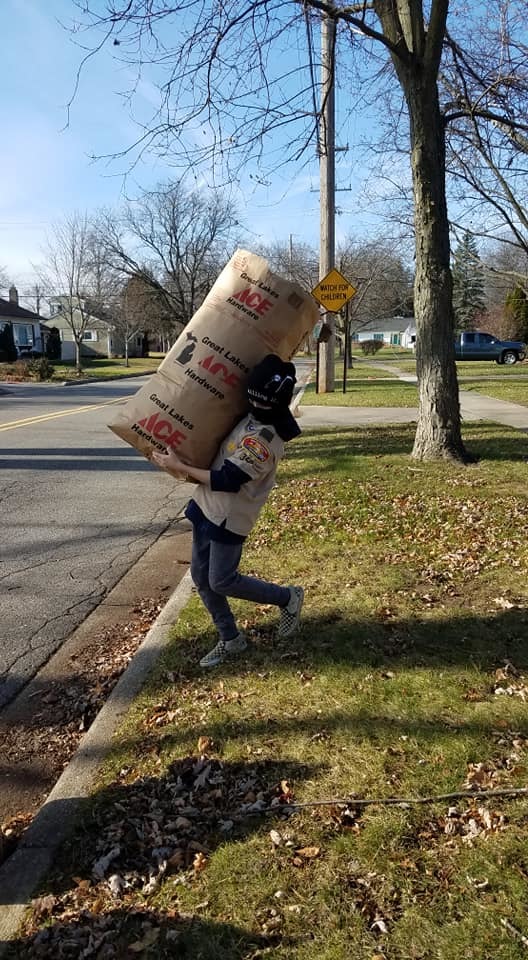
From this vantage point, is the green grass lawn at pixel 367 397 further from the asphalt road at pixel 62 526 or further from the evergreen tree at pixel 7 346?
the evergreen tree at pixel 7 346

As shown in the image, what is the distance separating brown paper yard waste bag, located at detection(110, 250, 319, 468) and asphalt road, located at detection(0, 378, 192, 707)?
1767mm

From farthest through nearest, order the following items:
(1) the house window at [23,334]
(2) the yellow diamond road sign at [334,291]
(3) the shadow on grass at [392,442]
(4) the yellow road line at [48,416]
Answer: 1. (1) the house window at [23,334]
2. (2) the yellow diamond road sign at [334,291]
3. (4) the yellow road line at [48,416]
4. (3) the shadow on grass at [392,442]

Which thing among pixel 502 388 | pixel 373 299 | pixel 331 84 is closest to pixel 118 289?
pixel 373 299

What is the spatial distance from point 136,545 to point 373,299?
52078 mm

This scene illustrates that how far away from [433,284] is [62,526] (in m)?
5.27

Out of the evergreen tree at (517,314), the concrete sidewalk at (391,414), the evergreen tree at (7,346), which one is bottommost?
the concrete sidewalk at (391,414)

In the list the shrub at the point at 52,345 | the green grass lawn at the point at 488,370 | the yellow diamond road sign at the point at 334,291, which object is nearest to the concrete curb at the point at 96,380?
the yellow diamond road sign at the point at 334,291

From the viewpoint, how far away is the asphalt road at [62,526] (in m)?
4.58

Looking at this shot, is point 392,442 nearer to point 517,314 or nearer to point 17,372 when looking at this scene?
point 17,372

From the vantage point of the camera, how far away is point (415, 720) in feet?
10.1

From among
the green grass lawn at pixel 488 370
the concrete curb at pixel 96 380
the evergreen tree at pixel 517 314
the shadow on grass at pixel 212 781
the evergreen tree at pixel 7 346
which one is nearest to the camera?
the shadow on grass at pixel 212 781

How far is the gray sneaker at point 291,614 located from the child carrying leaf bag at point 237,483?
0.21 m

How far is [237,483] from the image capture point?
3.15m

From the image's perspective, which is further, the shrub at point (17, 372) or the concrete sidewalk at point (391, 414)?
the shrub at point (17, 372)
